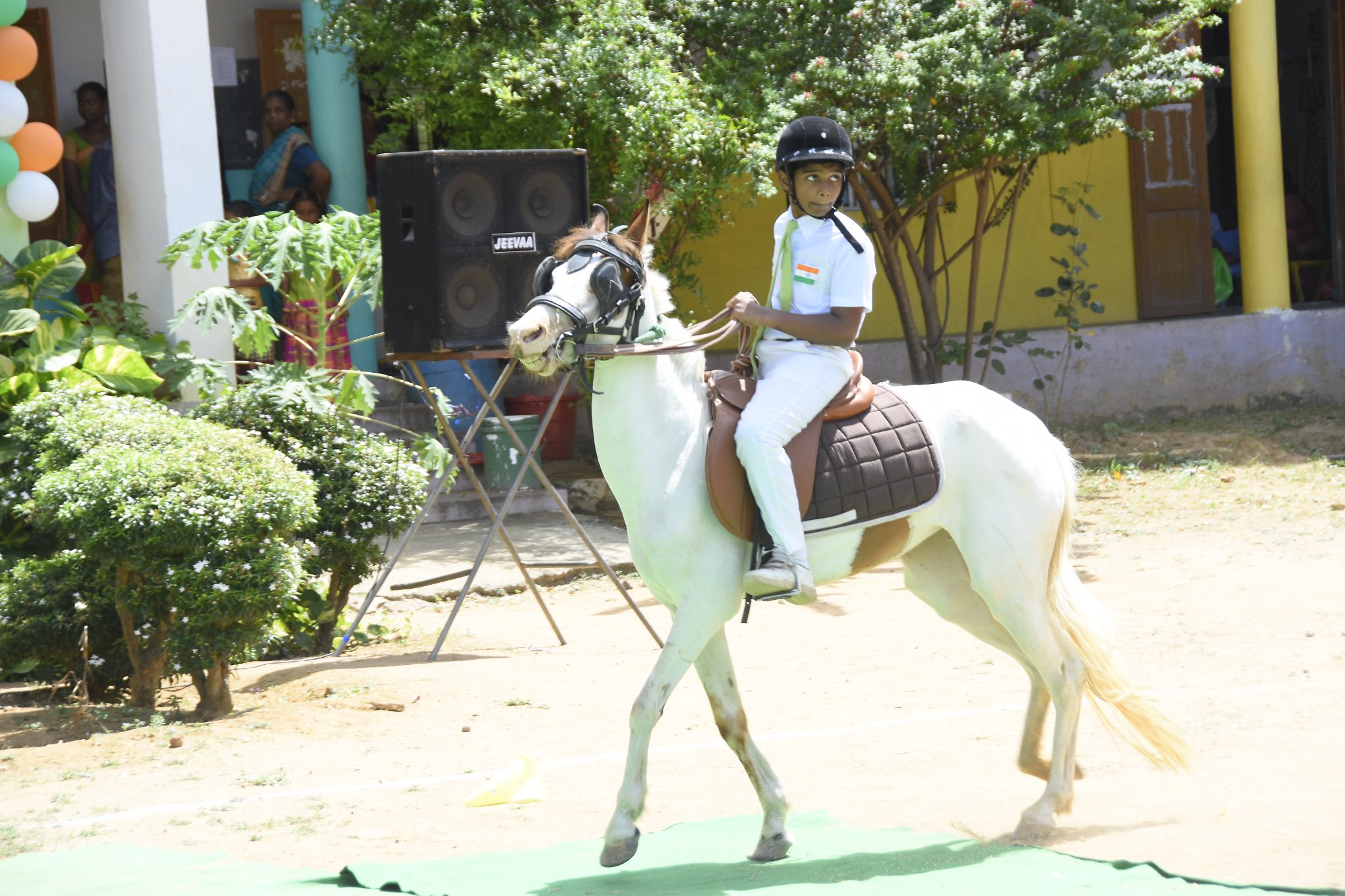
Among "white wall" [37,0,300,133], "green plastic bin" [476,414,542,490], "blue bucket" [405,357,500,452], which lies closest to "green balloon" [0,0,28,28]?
"white wall" [37,0,300,133]

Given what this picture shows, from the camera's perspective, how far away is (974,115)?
1058 cm

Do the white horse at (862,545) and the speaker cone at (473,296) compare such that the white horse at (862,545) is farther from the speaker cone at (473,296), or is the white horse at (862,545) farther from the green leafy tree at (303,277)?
the green leafy tree at (303,277)

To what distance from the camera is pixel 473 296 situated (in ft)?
23.0

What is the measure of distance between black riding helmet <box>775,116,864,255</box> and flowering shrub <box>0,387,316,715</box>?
289 centimetres

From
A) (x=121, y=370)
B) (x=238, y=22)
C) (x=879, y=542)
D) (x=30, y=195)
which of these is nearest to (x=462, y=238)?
(x=121, y=370)

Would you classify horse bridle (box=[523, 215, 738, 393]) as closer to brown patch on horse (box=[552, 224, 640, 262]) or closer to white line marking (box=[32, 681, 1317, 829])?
brown patch on horse (box=[552, 224, 640, 262])

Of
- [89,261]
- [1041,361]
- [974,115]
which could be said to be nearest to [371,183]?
[89,261]

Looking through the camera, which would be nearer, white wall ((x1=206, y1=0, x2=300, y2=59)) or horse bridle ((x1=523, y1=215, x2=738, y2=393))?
horse bridle ((x1=523, y1=215, x2=738, y2=393))

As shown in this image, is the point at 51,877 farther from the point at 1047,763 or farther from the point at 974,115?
the point at 974,115

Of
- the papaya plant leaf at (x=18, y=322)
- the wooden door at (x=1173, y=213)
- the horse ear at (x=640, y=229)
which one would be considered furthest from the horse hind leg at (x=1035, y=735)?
the wooden door at (x=1173, y=213)

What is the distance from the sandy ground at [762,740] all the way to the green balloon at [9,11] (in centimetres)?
438

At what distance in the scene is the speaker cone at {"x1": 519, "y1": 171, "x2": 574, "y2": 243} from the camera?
715cm

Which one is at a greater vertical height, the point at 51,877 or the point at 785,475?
the point at 785,475

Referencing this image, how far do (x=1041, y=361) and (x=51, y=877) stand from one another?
11.1 metres
